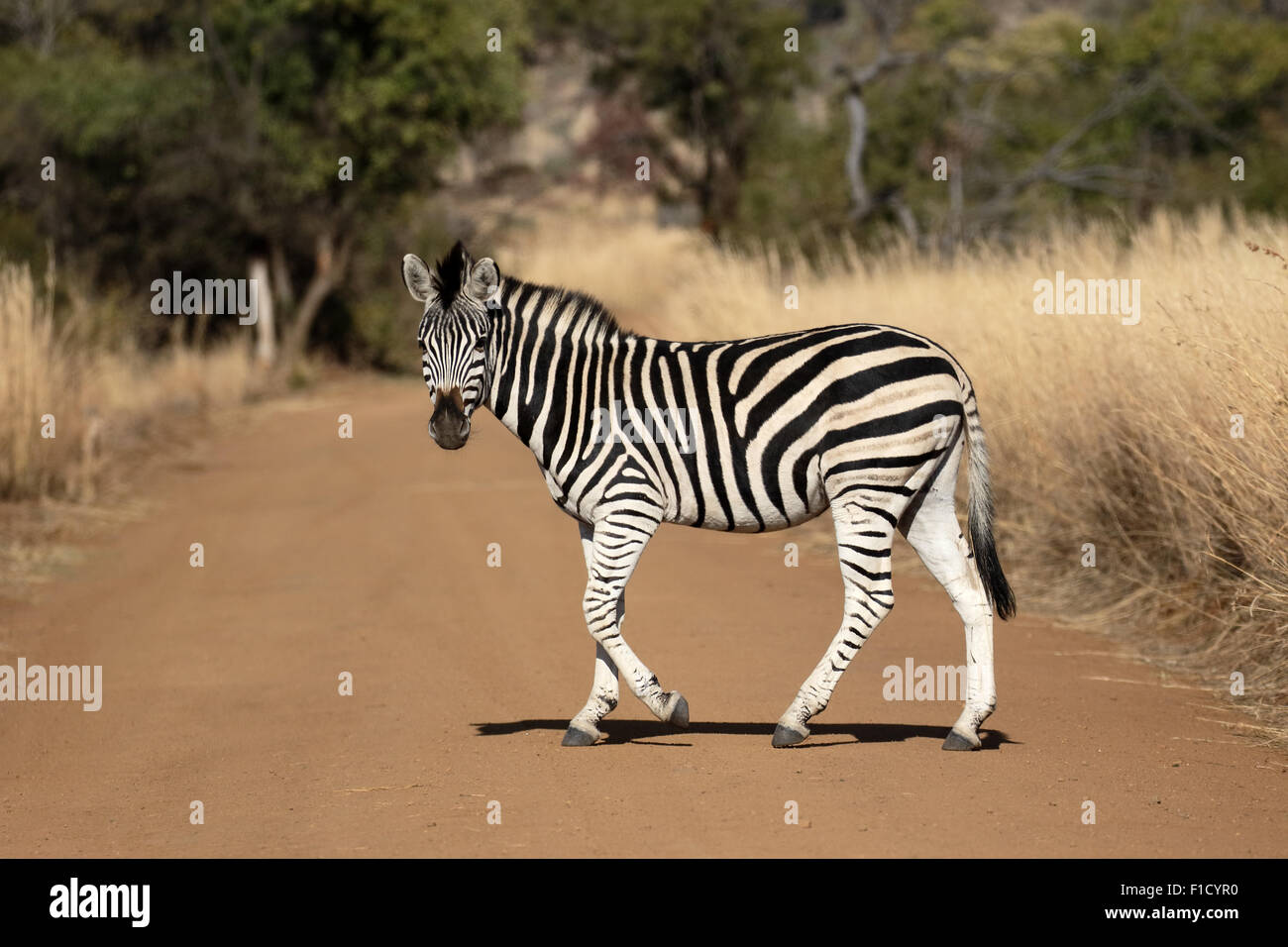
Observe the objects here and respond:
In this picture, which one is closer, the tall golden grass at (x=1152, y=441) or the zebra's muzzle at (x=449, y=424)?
the zebra's muzzle at (x=449, y=424)

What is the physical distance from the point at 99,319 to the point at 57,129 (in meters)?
6.26

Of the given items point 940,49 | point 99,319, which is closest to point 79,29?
point 99,319

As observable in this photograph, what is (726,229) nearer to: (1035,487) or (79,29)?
(79,29)

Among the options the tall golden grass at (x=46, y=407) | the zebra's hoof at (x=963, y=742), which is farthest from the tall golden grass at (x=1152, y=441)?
the tall golden grass at (x=46, y=407)

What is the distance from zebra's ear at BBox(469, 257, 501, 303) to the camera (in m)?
6.24


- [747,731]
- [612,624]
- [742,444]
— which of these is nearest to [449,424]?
[612,624]

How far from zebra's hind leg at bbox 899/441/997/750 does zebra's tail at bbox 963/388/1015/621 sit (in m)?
0.04

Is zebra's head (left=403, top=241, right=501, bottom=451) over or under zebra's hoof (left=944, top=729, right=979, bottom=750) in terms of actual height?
over

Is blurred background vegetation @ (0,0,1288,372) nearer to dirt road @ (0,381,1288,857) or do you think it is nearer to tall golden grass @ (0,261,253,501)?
tall golden grass @ (0,261,253,501)

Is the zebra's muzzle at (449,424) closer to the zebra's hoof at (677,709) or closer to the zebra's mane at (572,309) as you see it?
the zebra's mane at (572,309)

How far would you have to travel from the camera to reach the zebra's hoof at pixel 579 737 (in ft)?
20.7

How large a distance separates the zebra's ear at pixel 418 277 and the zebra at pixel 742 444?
0.04 feet

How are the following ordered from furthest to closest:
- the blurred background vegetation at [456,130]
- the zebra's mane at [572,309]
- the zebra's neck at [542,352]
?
the blurred background vegetation at [456,130]
the zebra's mane at [572,309]
the zebra's neck at [542,352]

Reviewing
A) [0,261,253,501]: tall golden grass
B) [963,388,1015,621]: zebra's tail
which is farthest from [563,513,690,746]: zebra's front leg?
[0,261,253,501]: tall golden grass
